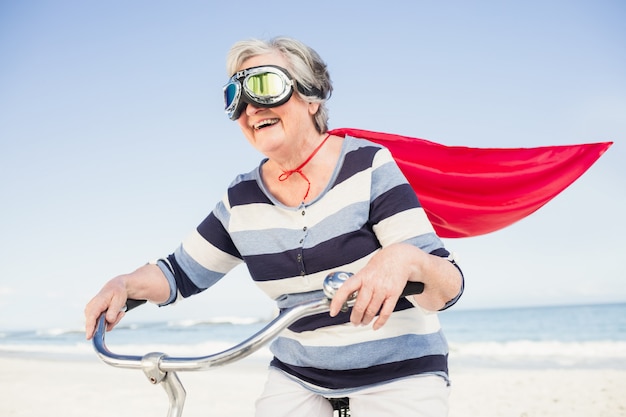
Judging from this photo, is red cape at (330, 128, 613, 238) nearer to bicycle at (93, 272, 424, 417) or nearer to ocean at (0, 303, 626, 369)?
bicycle at (93, 272, 424, 417)

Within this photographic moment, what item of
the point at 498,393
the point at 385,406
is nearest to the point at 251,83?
the point at 385,406

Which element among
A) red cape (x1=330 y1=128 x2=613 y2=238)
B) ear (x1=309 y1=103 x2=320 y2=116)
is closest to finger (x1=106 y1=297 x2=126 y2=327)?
ear (x1=309 y1=103 x2=320 y2=116)

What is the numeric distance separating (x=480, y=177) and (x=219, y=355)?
1.67 meters

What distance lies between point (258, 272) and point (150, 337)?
82.4 feet

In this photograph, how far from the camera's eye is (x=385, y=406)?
1.71 meters

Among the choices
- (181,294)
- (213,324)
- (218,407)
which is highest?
(181,294)

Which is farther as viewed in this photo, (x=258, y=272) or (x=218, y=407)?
(x=218, y=407)

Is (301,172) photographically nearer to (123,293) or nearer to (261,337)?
(123,293)

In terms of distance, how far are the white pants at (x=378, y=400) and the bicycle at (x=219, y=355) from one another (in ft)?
1.60

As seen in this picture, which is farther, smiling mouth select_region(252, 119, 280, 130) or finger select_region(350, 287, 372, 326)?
smiling mouth select_region(252, 119, 280, 130)

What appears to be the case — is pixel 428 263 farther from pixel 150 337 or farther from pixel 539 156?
pixel 150 337

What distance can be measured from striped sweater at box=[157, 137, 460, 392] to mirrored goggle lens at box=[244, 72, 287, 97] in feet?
0.95

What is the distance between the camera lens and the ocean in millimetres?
15977

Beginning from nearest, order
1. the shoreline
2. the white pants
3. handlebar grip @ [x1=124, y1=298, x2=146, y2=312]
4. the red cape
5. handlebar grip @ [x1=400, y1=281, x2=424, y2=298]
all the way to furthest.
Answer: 1. handlebar grip @ [x1=400, y1=281, x2=424, y2=298]
2. the white pants
3. handlebar grip @ [x1=124, y1=298, x2=146, y2=312]
4. the red cape
5. the shoreline
